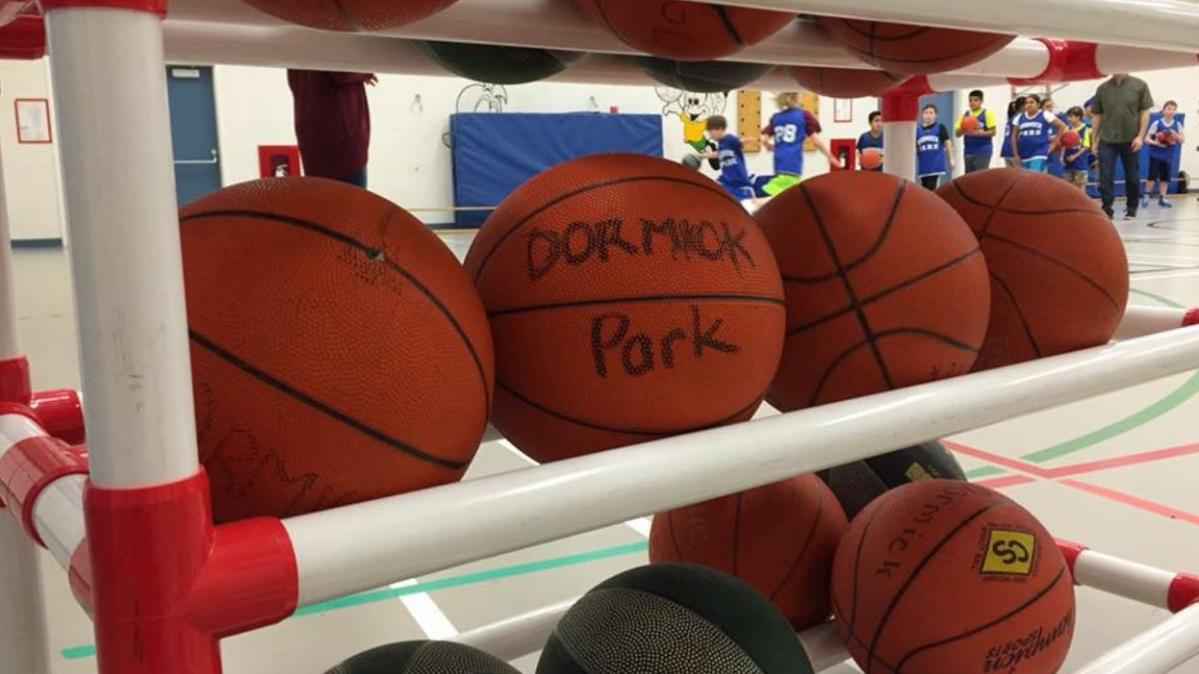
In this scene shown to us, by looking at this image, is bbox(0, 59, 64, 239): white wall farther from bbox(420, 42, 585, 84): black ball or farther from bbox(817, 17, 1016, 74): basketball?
bbox(817, 17, 1016, 74): basketball

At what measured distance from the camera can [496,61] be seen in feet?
3.51

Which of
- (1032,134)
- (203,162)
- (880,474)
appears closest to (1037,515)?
(880,474)

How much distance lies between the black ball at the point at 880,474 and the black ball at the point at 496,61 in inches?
28.8

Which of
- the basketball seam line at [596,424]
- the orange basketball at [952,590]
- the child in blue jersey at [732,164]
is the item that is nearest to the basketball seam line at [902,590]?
the orange basketball at [952,590]

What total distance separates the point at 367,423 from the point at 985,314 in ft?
2.12

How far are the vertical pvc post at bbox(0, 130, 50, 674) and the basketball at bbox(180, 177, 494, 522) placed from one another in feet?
1.25

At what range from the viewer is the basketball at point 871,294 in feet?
3.16

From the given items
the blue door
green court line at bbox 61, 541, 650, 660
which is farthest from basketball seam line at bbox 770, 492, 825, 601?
the blue door

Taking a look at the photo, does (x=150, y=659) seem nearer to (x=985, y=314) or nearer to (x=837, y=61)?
(x=985, y=314)

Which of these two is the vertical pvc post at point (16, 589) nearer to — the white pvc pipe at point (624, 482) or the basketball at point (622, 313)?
the basketball at point (622, 313)

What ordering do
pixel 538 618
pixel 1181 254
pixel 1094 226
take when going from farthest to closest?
pixel 1181 254, pixel 538 618, pixel 1094 226

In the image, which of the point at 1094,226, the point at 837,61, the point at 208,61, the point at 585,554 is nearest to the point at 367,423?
the point at 208,61

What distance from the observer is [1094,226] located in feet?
3.85

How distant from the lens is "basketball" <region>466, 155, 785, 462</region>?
78cm
